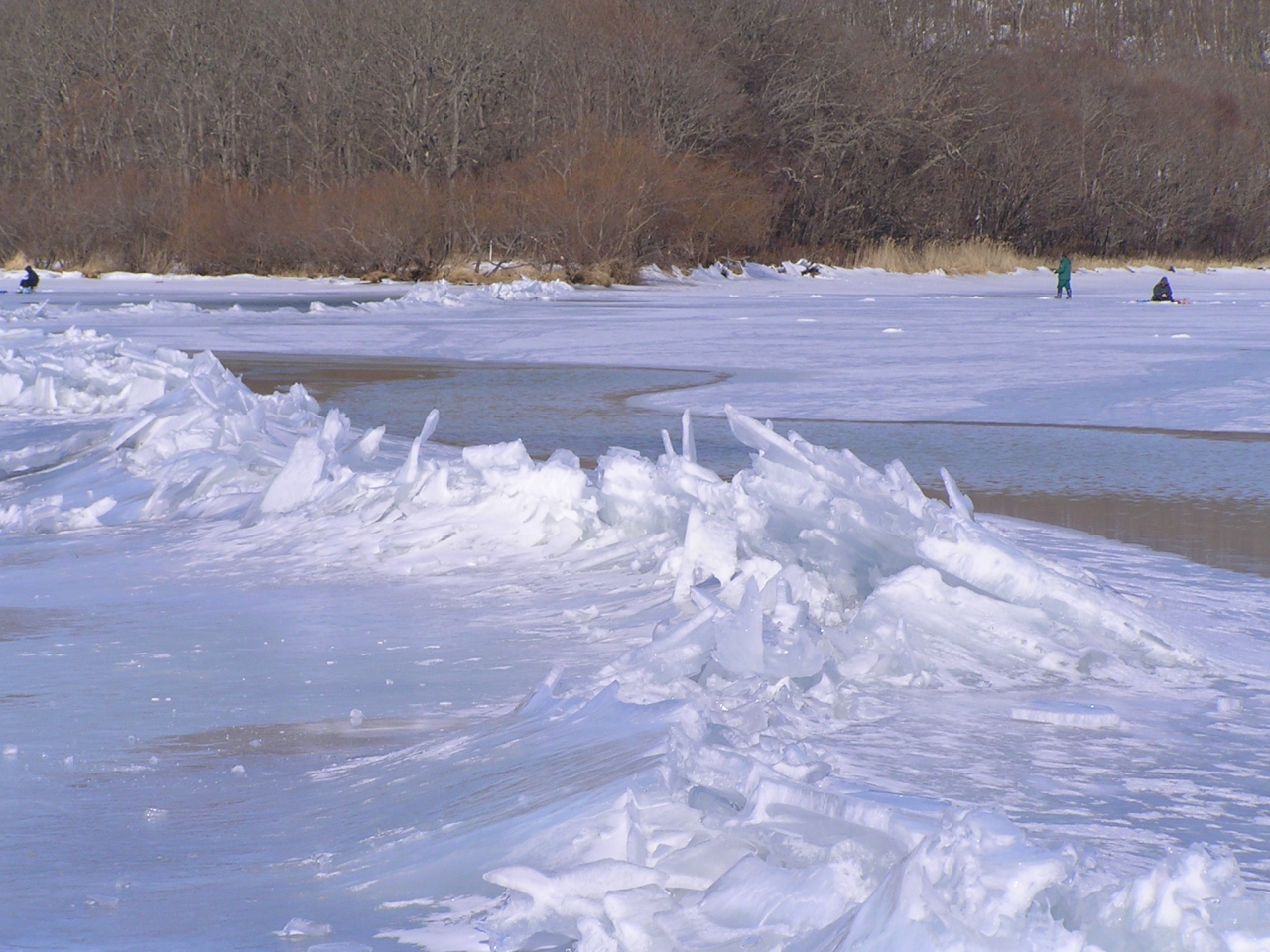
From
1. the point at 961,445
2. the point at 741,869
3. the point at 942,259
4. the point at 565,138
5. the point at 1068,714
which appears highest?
the point at 565,138

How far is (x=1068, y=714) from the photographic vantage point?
3213mm

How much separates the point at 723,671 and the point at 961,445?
5907 mm

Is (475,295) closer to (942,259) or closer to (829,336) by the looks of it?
(829,336)

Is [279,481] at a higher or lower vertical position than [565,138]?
lower

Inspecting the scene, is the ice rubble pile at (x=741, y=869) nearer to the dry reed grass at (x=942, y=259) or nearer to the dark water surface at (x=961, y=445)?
the dark water surface at (x=961, y=445)

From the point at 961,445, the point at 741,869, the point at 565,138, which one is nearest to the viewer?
the point at 741,869

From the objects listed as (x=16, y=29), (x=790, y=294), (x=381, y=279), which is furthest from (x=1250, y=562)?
(x=16, y=29)

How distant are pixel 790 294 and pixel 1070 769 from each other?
2794cm

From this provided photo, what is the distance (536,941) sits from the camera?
6.79 feet

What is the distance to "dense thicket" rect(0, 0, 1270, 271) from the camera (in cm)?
3997

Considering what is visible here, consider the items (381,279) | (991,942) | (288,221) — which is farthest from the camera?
(288,221)

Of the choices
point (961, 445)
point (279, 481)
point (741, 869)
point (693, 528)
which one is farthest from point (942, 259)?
point (741, 869)

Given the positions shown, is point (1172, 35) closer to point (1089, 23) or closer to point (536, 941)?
point (1089, 23)

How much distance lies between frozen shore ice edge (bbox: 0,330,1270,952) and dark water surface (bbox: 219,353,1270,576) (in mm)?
1770
